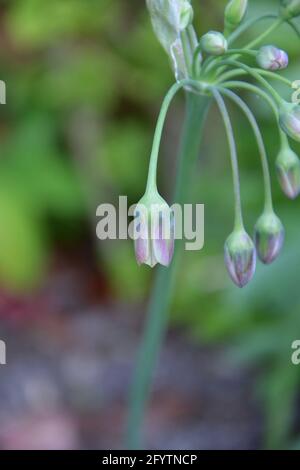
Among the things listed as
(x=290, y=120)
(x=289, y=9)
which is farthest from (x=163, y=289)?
(x=289, y=9)

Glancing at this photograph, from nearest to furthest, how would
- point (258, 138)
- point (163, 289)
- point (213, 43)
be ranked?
A: point (213, 43) < point (258, 138) < point (163, 289)

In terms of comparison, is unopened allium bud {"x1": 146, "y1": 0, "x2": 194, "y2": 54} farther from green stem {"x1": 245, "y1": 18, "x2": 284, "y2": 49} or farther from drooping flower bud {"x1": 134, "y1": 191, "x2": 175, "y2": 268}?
drooping flower bud {"x1": 134, "y1": 191, "x2": 175, "y2": 268}

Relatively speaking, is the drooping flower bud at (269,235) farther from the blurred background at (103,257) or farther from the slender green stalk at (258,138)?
the blurred background at (103,257)

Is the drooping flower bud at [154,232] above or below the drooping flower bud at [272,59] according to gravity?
below

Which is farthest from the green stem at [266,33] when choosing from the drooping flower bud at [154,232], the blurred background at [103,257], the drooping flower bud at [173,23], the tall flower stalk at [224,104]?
the blurred background at [103,257]

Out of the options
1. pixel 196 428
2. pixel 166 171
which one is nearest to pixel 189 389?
pixel 196 428

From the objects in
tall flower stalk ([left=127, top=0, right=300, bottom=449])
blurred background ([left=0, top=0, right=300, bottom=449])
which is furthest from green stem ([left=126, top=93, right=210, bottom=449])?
blurred background ([left=0, top=0, right=300, bottom=449])

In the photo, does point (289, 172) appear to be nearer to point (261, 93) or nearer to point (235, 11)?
point (261, 93)
